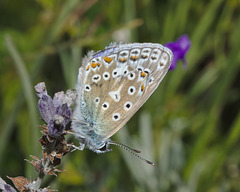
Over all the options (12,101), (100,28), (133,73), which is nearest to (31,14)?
(100,28)

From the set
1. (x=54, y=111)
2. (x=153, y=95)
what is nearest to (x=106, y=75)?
(x=54, y=111)

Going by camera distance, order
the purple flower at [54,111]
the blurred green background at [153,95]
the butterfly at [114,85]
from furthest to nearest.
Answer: the blurred green background at [153,95]
the butterfly at [114,85]
the purple flower at [54,111]

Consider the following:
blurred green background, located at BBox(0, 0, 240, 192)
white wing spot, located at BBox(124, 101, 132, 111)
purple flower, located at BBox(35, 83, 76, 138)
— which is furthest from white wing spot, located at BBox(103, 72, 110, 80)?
blurred green background, located at BBox(0, 0, 240, 192)

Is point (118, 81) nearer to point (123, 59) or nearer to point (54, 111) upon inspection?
point (123, 59)

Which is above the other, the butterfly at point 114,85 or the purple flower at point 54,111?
the butterfly at point 114,85

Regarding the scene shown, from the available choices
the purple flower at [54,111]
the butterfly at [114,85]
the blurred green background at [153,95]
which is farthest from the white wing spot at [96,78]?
the blurred green background at [153,95]

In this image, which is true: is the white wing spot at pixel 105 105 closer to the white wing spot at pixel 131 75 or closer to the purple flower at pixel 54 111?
the white wing spot at pixel 131 75

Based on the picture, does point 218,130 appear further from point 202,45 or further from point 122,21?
point 122,21
